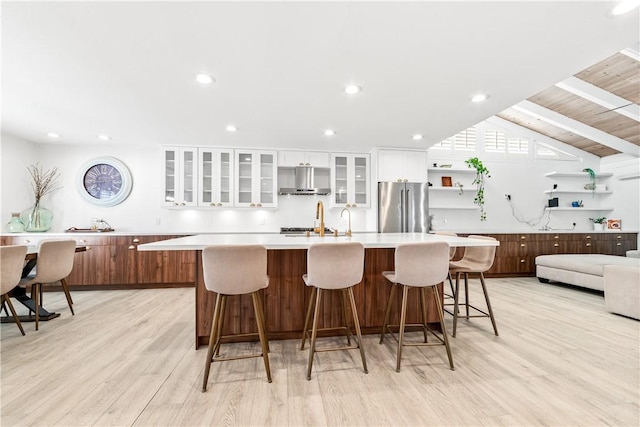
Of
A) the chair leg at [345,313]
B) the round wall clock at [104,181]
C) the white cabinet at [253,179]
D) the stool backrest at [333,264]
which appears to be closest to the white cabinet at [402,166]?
the white cabinet at [253,179]

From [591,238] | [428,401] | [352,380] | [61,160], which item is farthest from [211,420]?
[591,238]

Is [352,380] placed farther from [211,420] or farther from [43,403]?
[43,403]

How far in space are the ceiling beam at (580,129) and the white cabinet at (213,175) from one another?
5.39 meters

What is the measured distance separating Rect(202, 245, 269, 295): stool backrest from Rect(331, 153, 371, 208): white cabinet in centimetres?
344

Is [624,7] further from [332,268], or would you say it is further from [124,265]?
[124,265]

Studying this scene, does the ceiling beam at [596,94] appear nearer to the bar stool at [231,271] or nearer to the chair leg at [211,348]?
the bar stool at [231,271]

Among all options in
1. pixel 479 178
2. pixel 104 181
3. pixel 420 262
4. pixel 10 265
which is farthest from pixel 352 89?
pixel 104 181

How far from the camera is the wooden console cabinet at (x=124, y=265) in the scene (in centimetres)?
425

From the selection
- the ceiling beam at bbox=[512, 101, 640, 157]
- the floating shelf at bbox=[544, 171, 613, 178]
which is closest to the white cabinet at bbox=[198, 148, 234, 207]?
the ceiling beam at bbox=[512, 101, 640, 157]

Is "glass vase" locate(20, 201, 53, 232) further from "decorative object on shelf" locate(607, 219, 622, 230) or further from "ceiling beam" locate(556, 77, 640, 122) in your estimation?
"decorative object on shelf" locate(607, 219, 622, 230)

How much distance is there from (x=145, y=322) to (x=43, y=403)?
1.33 metres

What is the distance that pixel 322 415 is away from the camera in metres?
1.50

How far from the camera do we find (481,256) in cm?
286

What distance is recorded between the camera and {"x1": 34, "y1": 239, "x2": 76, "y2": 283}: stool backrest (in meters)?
2.81
